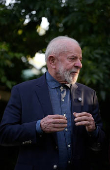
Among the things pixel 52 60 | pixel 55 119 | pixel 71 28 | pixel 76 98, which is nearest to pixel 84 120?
pixel 55 119

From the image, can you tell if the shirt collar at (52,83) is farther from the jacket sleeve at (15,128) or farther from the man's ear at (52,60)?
the jacket sleeve at (15,128)

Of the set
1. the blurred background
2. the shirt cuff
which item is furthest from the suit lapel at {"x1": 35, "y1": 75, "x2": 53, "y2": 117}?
the blurred background

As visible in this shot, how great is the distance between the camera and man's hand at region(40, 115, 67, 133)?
234 centimetres

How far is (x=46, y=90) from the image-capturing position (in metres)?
2.75

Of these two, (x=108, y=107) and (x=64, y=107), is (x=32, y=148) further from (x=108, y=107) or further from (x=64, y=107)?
(x=108, y=107)

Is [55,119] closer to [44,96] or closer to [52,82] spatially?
[44,96]

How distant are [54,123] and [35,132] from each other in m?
0.24

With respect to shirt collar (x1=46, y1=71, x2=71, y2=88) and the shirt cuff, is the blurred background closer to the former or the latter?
shirt collar (x1=46, y1=71, x2=71, y2=88)

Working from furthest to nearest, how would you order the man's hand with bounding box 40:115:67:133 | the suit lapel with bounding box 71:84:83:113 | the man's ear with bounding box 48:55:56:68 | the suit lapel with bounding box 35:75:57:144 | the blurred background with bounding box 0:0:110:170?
the blurred background with bounding box 0:0:110:170, the man's ear with bounding box 48:55:56:68, the suit lapel with bounding box 71:84:83:113, the suit lapel with bounding box 35:75:57:144, the man's hand with bounding box 40:115:67:133

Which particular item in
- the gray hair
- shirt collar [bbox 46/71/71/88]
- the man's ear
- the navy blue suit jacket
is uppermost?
the gray hair

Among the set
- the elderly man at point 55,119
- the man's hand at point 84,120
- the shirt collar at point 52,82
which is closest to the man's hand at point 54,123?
the elderly man at point 55,119

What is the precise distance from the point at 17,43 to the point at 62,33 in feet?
2.77

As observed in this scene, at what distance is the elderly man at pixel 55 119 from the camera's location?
8.12ft

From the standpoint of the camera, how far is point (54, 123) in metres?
2.35
